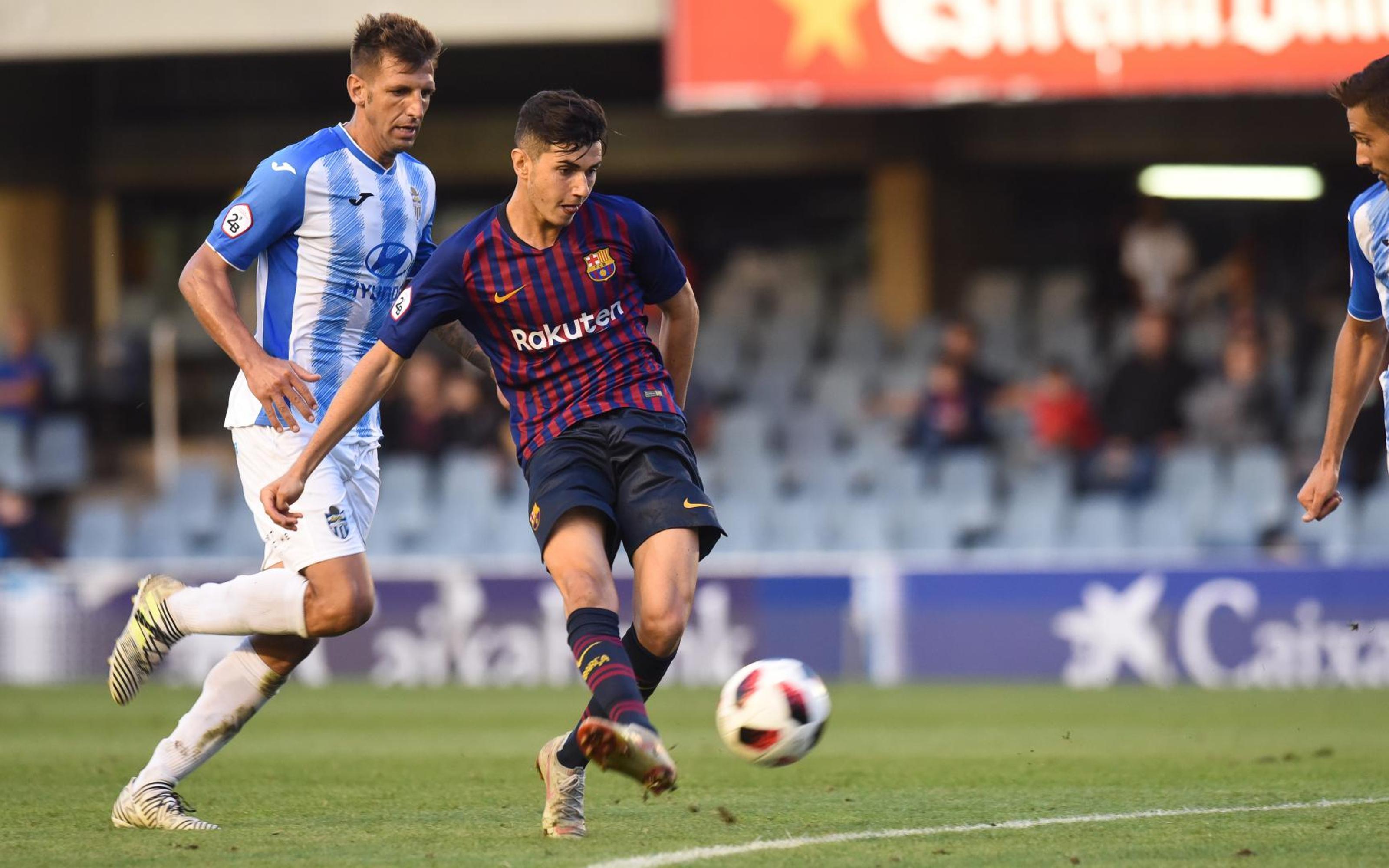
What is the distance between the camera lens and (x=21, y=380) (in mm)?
15562

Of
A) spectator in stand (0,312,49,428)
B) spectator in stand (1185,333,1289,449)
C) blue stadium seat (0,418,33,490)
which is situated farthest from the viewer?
spectator in stand (0,312,49,428)

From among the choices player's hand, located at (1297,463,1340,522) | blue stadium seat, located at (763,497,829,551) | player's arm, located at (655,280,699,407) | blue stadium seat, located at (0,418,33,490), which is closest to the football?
player's arm, located at (655,280,699,407)

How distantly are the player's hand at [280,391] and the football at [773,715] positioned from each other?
4.74 feet

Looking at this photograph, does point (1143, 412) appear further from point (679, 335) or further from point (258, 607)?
point (258, 607)

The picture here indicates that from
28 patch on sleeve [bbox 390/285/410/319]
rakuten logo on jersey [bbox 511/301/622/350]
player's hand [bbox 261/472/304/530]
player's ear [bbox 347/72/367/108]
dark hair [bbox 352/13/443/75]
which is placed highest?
dark hair [bbox 352/13/443/75]

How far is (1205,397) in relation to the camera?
46.3 feet

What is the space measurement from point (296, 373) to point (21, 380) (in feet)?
36.0

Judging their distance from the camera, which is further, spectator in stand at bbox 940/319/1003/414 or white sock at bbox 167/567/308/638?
spectator in stand at bbox 940/319/1003/414

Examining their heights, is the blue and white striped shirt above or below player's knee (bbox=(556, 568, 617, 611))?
above

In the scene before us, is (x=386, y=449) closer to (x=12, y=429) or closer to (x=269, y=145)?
(x=12, y=429)

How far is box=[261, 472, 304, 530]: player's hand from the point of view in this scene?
518cm

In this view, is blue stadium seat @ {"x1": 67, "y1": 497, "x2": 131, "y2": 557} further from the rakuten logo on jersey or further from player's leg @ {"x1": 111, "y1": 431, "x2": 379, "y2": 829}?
the rakuten logo on jersey

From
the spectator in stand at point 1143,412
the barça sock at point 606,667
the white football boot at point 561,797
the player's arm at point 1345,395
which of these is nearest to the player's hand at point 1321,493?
the player's arm at point 1345,395

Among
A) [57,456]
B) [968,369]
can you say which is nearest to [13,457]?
[57,456]
